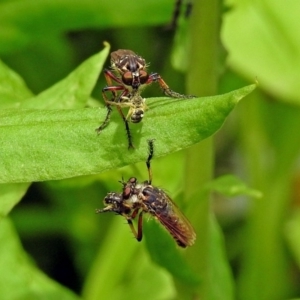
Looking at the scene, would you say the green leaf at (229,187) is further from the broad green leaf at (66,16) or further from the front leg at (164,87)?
the broad green leaf at (66,16)

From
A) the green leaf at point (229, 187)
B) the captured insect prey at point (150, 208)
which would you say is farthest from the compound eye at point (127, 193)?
the green leaf at point (229, 187)

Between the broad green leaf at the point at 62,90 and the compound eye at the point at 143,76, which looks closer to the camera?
the compound eye at the point at 143,76

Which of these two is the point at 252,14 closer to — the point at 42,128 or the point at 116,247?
the point at 116,247

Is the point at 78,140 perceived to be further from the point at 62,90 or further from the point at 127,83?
the point at 62,90

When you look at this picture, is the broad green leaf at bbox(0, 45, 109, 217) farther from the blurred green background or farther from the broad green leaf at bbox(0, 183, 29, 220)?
the broad green leaf at bbox(0, 183, 29, 220)

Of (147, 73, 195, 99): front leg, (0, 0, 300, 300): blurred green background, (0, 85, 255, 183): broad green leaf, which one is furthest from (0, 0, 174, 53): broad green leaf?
(0, 85, 255, 183): broad green leaf

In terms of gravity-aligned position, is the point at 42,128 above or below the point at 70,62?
above

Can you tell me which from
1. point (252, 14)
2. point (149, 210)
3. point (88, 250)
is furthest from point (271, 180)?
point (149, 210)
